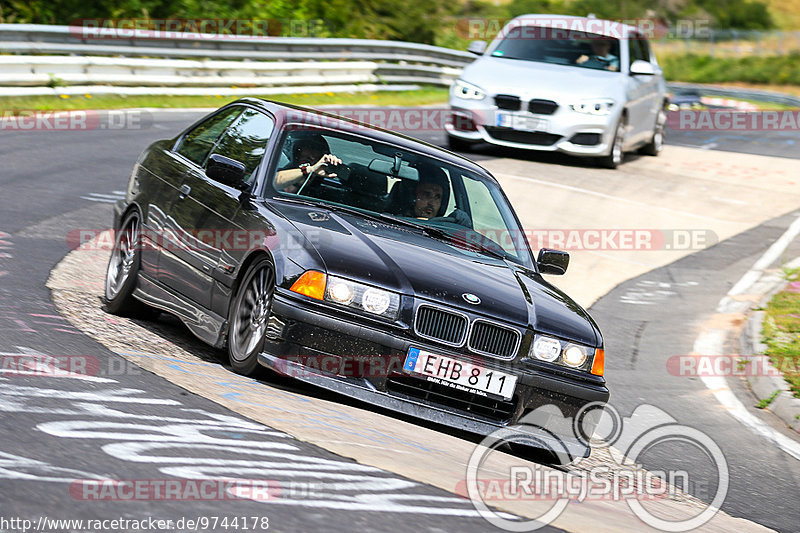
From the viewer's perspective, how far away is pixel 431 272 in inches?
240

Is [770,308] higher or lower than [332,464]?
lower

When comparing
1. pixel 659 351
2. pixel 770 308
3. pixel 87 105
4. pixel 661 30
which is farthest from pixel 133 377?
pixel 661 30

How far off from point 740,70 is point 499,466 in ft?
179

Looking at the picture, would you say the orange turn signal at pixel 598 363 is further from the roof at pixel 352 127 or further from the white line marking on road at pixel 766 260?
the white line marking on road at pixel 766 260

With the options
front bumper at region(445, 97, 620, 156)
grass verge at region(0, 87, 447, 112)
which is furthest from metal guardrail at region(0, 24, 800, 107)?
front bumper at region(445, 97, 620, 156)

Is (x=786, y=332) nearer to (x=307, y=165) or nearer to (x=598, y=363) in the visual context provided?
(x=598, y=363)

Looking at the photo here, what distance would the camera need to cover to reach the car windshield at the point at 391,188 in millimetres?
6863

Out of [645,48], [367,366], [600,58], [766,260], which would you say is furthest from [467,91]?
[367,366]

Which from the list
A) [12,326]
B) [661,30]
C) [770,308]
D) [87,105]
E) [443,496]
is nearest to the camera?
[443,496]

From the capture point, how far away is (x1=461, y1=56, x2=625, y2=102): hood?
16.1 metres

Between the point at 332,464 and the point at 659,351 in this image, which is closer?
the point at 332,464

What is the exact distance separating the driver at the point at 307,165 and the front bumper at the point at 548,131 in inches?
375

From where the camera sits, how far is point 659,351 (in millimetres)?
9852

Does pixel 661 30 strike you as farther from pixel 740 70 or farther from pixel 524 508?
pixel 524 508
